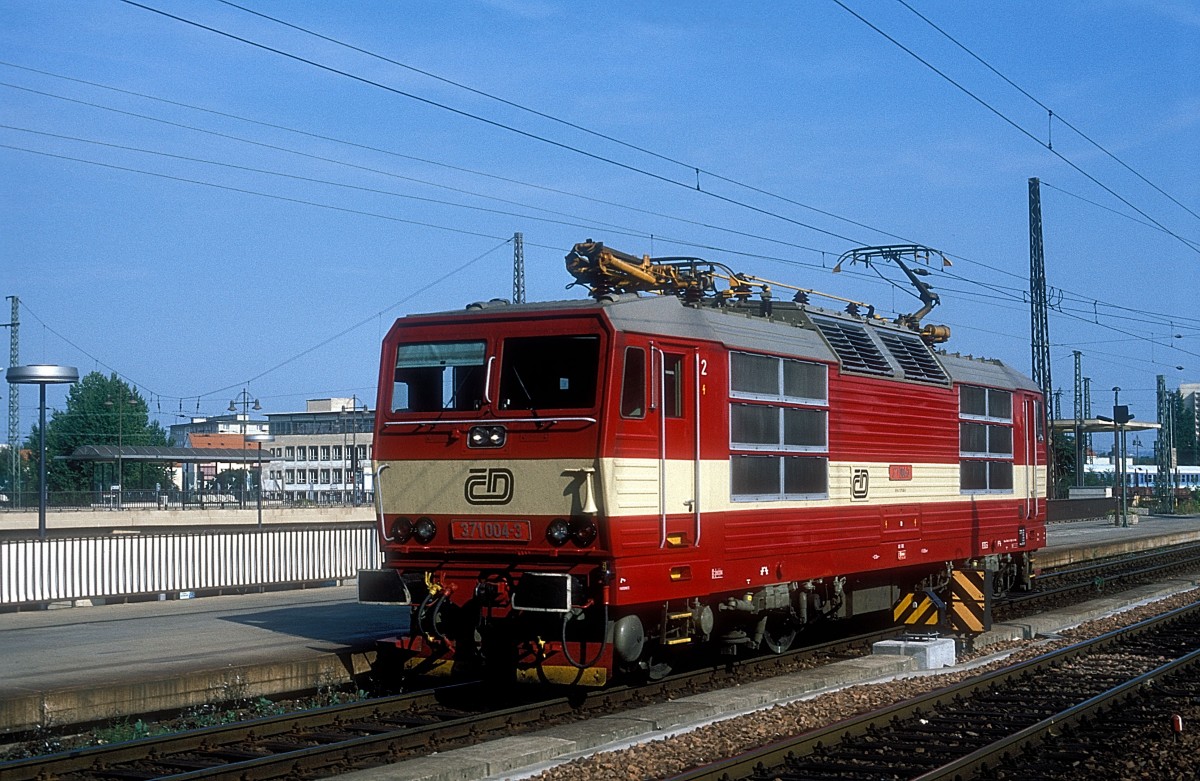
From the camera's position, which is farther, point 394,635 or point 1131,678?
point 394,635

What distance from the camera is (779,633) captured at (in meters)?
16.5

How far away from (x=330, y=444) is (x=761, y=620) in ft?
337

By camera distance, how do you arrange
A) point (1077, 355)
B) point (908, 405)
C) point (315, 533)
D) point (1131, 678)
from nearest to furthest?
point (1131, 678) → point (908, 405) → point (315, 533) → point (1077, 355)

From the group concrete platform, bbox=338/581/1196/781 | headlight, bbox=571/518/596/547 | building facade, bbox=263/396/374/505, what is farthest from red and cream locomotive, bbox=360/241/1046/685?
building facade, bbox=263/396/374/505

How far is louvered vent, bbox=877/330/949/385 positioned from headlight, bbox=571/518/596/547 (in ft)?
23.8

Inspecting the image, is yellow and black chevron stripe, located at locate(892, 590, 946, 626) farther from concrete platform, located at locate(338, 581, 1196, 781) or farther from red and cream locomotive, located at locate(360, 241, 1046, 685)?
red and cream locomotive, located at locate(360, 241, 1046, 685)

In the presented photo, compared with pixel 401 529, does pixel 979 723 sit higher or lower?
lower

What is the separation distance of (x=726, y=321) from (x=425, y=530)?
3.91 m

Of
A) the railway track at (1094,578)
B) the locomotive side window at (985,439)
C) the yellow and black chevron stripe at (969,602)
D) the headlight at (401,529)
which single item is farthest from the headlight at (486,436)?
the railway track at (1094,578)

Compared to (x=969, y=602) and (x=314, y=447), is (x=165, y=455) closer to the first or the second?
(x=969, y=602)

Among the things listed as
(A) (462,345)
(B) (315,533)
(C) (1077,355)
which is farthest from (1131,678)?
(C) (1077,355)

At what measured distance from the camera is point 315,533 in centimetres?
2473

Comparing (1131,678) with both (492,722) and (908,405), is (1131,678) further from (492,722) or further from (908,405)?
(492,722)

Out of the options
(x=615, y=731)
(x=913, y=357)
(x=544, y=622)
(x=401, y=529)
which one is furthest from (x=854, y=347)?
(x=615, y=731)
